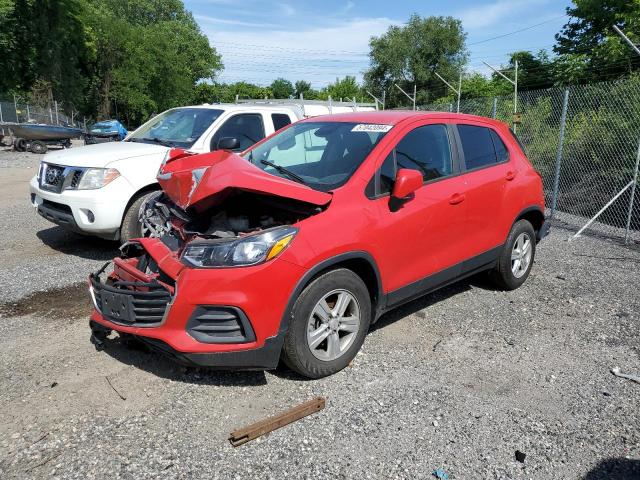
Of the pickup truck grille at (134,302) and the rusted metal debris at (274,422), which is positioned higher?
the pickup truck grille at (134,302)

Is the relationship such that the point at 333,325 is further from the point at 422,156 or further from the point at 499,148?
the point at 499,148

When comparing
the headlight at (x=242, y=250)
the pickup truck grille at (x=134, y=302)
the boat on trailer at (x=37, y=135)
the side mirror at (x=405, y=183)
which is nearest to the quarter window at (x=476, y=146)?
the side mirror at (x=405, y=183)

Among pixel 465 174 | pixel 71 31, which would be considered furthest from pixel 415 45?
pixel 465 174

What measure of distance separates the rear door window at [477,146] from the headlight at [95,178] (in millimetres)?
3810

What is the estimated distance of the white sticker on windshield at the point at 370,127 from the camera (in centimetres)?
410

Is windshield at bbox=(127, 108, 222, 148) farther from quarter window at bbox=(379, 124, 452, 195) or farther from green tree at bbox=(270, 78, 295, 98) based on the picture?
green tree at bbox=(270, 78, 295, 98)

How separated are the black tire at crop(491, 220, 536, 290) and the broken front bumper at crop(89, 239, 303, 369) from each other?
2766mm

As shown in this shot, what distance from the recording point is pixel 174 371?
366cm

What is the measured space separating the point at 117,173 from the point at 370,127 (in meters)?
3.15

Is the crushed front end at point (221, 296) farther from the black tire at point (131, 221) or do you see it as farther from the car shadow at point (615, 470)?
the black tire at point (131, 221)

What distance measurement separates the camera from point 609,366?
3916 mm

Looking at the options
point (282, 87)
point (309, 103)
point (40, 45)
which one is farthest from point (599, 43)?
point (282, 87)

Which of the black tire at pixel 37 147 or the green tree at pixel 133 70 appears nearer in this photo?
the black tire at pixel 37 147

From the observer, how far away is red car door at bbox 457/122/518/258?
4566 millimetres
